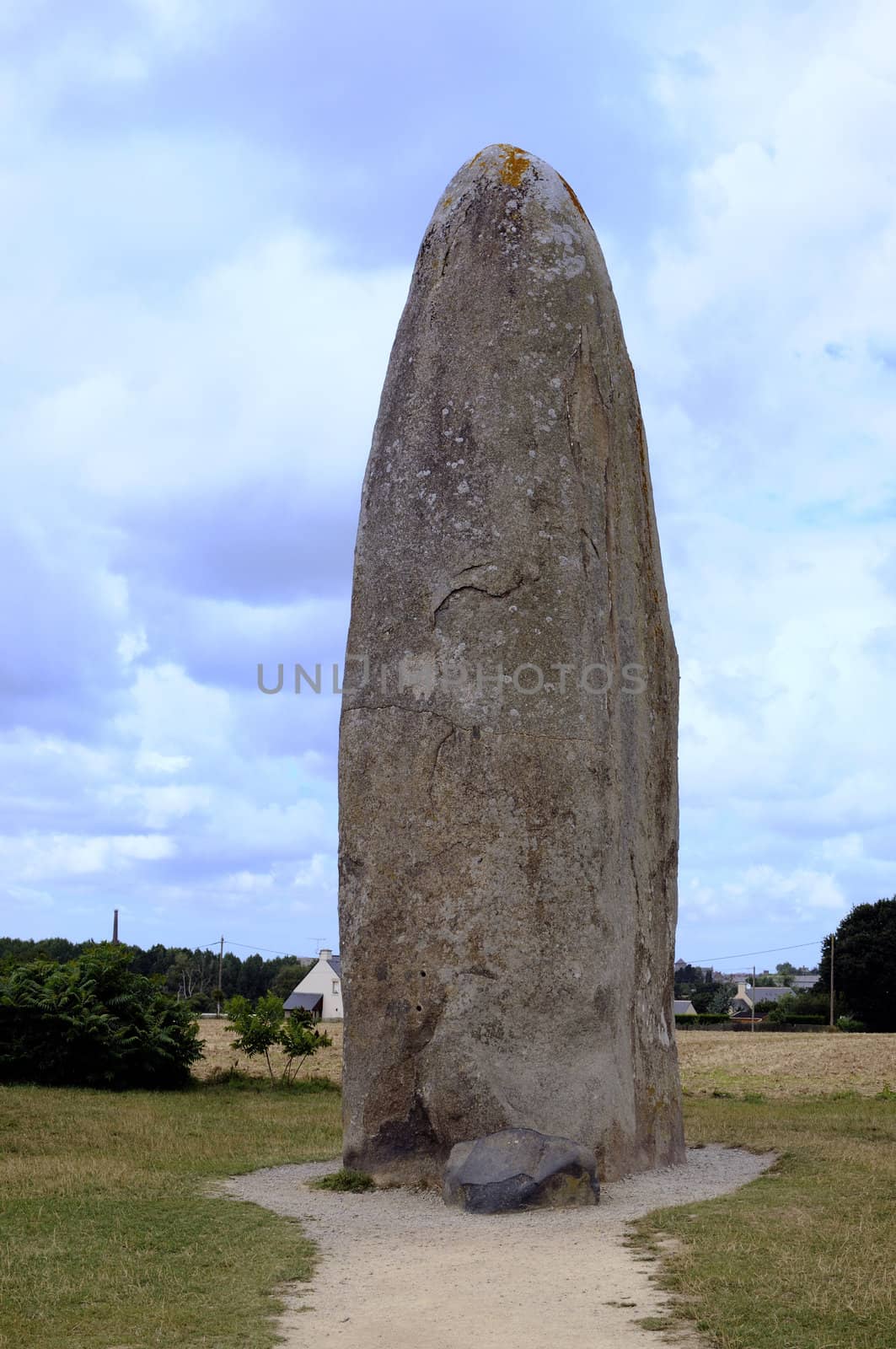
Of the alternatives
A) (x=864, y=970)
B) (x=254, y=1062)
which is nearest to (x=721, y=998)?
(x=864, y=970)

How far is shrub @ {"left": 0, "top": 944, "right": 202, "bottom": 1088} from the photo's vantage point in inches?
650

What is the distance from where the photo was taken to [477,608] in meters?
9.61

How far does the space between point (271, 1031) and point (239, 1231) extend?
35.2 ft

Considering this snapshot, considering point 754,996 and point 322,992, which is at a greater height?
point 322,992

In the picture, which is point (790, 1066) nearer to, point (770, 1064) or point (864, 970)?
point (770, 1064)

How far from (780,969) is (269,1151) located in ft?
390

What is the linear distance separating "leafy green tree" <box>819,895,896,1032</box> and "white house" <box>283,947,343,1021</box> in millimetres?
22983

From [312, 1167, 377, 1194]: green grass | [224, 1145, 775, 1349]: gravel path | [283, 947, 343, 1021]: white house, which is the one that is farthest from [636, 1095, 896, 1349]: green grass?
[283, 947, 343, 1021]: white house

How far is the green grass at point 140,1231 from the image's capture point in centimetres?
596

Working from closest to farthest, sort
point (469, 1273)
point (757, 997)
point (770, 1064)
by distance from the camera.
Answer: point (469, 1273)
point (770, 1064)
point (757, 997)

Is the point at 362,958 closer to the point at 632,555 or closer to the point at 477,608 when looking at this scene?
the point at 477,608

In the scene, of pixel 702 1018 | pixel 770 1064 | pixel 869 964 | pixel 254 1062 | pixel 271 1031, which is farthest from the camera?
pixel 702 1018

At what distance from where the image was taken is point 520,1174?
830 centimetres

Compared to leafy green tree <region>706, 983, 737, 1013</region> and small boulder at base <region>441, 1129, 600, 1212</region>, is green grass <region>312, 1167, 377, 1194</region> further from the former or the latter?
leafy green tree <region>706, 983, 737, 1013</region>
